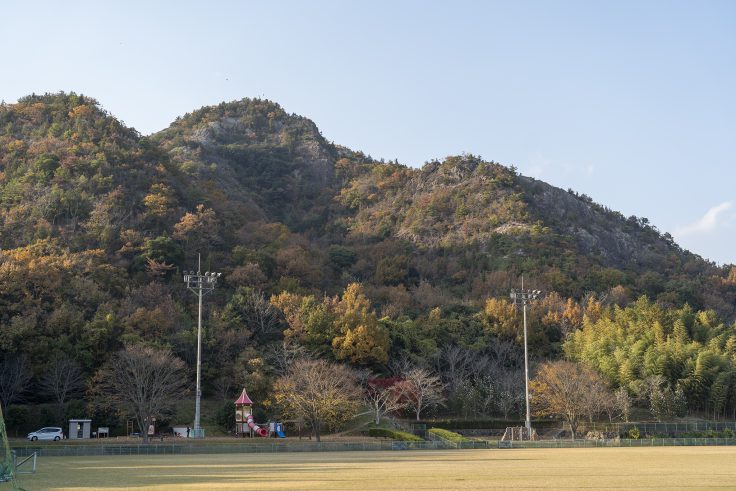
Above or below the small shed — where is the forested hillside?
above

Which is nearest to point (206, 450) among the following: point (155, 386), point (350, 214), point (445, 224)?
point (155, 386)

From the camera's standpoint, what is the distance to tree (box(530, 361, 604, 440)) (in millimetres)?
48625

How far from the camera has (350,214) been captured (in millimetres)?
105562

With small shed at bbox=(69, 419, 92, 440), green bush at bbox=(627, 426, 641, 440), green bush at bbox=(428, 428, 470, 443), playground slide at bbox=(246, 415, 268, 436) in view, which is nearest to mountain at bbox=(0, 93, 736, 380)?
small shed at bbox=(69, 419, 92, 440)

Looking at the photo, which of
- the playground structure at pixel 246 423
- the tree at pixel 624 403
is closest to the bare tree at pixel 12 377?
the playground structure at pixel 246 423

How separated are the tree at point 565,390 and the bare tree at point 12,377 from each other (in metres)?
30.5

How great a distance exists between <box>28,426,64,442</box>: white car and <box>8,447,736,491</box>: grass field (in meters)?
13.3

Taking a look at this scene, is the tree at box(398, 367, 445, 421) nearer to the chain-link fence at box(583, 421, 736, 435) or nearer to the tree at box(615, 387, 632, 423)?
the chain-link fence at box(583, 421, 736, 435)

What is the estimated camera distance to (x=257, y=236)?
254 feet

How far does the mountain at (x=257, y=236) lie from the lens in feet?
174

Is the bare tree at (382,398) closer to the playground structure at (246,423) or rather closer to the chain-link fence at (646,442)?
the playground structure at (246,423)

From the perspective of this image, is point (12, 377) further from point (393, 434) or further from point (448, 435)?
point (448, 435)

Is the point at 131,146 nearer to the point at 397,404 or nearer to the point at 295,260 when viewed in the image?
the point at 295,260

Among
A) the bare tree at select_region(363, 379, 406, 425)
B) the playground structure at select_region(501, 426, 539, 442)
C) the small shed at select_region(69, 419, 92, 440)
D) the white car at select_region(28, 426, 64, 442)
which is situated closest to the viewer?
the white car at select_region(28, 426, 64, 442)
